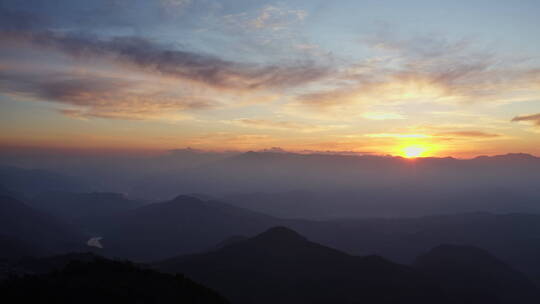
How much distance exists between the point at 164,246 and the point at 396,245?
12335 cm

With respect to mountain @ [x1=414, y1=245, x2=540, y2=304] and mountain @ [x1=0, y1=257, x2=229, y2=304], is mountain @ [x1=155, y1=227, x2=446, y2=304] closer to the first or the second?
mountain @ [x1=414, y1=245, x2=540, y2=304]

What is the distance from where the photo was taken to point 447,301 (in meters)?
84.1

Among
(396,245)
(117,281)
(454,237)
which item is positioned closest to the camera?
(117,281)

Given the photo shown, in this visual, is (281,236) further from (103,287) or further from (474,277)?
(103,287)

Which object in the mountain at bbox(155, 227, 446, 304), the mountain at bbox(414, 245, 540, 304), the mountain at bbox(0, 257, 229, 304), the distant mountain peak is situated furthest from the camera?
the distant mountain peak

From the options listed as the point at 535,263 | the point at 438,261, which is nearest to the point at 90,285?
the point at 438,261

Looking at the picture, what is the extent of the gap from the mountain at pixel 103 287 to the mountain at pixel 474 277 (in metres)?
73.7

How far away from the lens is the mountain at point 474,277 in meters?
98.1

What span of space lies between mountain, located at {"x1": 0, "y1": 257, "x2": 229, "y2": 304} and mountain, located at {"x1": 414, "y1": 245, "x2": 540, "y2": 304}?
7373 centimetres

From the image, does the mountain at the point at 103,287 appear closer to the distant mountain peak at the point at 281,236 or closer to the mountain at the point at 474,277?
the distant mountain peak at the point at 281,236

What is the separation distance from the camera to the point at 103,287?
121ft

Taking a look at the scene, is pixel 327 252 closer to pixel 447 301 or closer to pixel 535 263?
pixel 447 301

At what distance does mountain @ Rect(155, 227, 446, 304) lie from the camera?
76250 millimetres

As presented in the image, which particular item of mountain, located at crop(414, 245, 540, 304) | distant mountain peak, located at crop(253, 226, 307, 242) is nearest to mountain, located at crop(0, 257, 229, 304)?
distant mountain peak, located at crop(253, 226, 307, 242)
